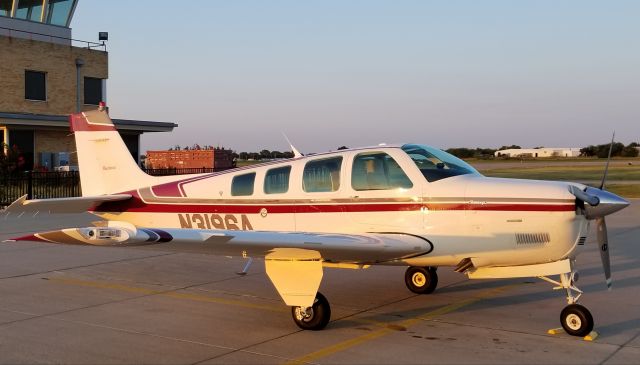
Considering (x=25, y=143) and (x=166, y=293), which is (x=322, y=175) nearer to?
(x=166, y=293)

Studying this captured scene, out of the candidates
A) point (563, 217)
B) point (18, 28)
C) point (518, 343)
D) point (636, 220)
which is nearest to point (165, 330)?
point (518, 343)

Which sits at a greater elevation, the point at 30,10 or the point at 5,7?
the point at 30,10

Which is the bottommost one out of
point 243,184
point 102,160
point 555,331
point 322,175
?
point 555,331

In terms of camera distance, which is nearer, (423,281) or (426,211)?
(426,211)

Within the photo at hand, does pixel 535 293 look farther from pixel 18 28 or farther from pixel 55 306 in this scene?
pixel 18 28

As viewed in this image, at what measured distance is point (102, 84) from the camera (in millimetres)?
38594

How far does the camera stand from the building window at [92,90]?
37.6 metres

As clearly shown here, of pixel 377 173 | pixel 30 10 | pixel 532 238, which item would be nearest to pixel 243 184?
pixel 377 173

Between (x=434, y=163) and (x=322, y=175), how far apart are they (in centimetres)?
134

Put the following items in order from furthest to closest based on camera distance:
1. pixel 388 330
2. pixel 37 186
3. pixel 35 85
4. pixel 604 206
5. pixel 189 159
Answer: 1. pixel 189 159
2. pixel 35 85
3. pixel 37 186
4. pixel 388 330
5. pixel 604 206

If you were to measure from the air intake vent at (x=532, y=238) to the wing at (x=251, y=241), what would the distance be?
3.07 ft

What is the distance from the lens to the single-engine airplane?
6.43 m

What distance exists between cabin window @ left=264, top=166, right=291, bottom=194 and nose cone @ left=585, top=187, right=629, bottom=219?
3443 mm

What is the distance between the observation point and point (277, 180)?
7.99 metres
